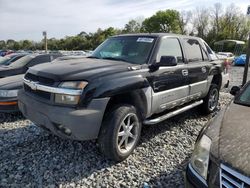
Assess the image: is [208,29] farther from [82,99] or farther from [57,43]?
[82,99]

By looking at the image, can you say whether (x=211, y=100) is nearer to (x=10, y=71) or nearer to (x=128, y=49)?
(x=128, y=49)

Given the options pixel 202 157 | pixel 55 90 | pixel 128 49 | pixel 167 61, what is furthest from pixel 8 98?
pixel 202 157

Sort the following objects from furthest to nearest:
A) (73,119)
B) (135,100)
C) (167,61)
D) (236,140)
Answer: (167,61) < (135,100) < (73,119) < (236,140)

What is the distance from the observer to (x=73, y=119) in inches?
122

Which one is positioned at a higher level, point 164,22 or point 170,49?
point 164,22

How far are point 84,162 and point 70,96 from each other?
1.00 m

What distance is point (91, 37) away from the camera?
5975 centimetres

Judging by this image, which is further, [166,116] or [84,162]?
[166,116]

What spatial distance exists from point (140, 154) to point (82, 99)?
1370 millimetres

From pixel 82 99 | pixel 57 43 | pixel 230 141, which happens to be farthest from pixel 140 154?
pixel 57 43

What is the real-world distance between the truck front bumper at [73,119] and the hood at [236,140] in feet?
4.76

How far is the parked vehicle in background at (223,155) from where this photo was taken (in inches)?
77.5

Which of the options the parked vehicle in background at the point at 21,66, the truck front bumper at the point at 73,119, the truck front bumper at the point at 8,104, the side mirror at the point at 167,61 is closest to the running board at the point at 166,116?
the side mirror at the point at 167,61

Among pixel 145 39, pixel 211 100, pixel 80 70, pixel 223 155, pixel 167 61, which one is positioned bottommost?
pixel 211 100
